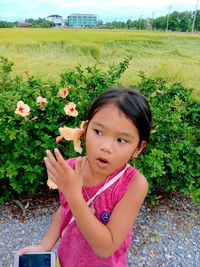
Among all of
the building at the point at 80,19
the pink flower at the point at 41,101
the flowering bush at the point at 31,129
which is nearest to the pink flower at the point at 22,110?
the flowering bush at the point at 31,129

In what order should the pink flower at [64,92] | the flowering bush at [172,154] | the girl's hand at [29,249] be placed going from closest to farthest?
the girl's hand at [29,249], the flowering bush at [172,154], the pink flower at [64,92]

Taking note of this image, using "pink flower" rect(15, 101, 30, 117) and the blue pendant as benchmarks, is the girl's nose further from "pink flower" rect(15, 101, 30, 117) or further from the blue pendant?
"pink flower" rect(15, 101, 30, 117)

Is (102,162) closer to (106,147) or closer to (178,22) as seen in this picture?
(106,147)

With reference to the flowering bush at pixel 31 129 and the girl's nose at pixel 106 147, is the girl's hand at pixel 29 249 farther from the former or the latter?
the flowering bush at pixel 31 129

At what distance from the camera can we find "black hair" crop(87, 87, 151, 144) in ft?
3.28

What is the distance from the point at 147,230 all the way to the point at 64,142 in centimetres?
81

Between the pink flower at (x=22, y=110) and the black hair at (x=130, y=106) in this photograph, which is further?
the pink flower at (x=22, y=110)

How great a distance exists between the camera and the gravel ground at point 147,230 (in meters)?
2.26

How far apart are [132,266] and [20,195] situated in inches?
40.9

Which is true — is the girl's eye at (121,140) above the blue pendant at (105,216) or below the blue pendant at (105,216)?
above

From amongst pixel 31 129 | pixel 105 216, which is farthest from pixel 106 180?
pixel 31 129

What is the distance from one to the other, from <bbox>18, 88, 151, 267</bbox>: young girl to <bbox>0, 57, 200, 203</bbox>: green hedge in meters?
1.34

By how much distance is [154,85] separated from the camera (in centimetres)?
325

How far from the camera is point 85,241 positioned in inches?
44.0
